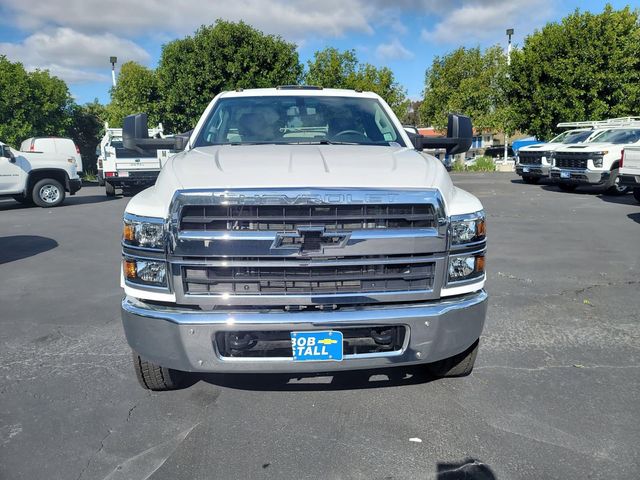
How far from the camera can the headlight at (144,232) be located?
2893mm

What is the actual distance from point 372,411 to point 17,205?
15607mm

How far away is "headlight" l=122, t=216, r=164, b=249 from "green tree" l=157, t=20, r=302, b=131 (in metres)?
22.2

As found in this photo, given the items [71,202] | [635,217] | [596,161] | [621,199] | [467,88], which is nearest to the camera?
[635,217]

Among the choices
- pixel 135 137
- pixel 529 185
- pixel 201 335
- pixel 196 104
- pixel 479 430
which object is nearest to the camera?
pixel 201 335

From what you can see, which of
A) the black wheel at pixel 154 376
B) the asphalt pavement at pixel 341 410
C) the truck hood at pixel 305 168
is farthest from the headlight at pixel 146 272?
the asphalt pavement at pixel 341 410

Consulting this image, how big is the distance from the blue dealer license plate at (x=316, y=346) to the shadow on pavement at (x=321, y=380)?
79cm

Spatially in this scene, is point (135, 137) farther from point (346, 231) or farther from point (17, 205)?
point (17, 205)

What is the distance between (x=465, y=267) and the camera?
10.00 ft

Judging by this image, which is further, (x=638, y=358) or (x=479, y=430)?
(x=638, y=358)

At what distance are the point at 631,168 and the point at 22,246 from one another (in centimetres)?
1208

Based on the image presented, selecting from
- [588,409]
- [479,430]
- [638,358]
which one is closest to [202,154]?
[479,430]

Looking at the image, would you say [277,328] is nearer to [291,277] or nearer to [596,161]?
[291,277]

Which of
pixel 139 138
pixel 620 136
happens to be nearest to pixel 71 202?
pixel 139 138

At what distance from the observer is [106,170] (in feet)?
54.1
